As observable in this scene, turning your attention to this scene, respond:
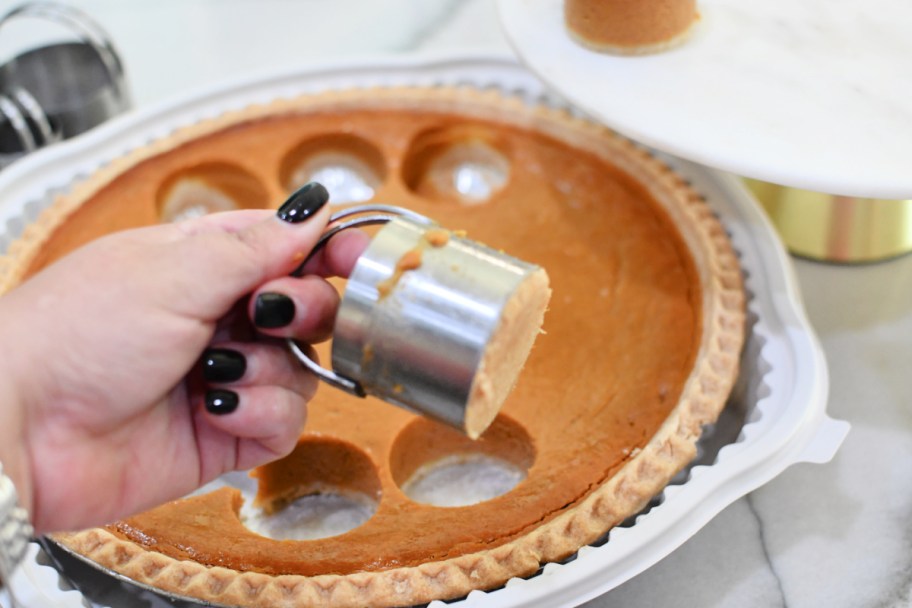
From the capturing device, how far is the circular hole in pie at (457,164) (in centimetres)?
154

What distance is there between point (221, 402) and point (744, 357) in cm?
73

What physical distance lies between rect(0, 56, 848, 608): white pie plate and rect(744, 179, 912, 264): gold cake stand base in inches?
4.4

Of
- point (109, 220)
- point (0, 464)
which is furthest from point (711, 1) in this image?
point (0, 464)

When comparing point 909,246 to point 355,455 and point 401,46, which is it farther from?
point 401,46

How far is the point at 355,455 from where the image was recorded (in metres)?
1.15

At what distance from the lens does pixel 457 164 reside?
5.17ft

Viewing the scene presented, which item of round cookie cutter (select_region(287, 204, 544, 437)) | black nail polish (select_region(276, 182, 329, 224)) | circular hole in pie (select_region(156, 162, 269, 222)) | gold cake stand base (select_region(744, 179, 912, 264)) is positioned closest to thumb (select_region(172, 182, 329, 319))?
black nail polish (select_region(276, 182, 329, 224))

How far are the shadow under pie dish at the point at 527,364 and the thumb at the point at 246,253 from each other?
32cm

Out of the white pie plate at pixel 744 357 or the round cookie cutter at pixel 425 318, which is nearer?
the round cookie cutter at pixel 425 318

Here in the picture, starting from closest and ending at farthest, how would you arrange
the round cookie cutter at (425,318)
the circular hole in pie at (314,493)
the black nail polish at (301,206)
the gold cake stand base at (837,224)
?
the round cookie cutter at (425,318), the black nail polish at (301,206), the circular hole in pie at (314,493), the gold cake stand base at (837,224)

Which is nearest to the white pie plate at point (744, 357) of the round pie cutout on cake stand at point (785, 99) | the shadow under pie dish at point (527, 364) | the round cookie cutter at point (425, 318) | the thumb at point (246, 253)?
the shadow under pie dish at point (527, 364)

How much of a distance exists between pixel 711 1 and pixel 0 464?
3.72ft

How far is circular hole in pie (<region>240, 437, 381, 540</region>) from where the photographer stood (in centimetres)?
115

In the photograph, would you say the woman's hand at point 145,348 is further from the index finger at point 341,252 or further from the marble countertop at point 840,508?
the marble countertop at point 840,508
